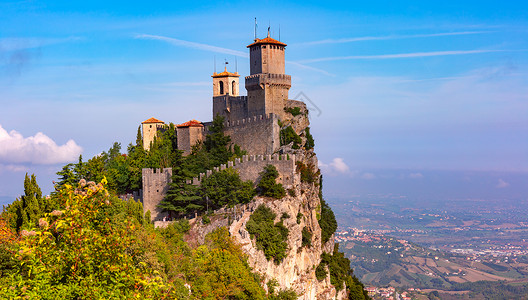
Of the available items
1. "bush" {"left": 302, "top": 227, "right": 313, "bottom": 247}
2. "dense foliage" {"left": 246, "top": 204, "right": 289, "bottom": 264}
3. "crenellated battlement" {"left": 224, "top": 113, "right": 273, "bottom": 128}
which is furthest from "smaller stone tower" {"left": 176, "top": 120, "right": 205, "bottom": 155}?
"bush" {"left": 302, "top": 227, "right": 313, "bottom": 247}

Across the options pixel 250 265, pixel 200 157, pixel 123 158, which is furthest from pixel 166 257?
pixel 123 158

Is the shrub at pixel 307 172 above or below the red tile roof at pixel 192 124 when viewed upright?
below

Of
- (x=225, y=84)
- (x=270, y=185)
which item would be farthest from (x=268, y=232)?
(x=225, y=84)

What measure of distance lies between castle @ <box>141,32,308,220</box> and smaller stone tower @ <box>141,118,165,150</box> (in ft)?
19.3

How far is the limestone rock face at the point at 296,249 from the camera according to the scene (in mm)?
46938

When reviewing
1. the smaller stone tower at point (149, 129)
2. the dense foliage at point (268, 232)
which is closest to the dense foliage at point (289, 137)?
the dense foliage at point (268, 232)

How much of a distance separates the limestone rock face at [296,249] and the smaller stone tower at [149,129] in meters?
18.8

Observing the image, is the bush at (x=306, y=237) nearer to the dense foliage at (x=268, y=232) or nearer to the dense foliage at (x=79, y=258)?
the dense foliage at (x=268, y=232)

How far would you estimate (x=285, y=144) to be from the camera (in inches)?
2210

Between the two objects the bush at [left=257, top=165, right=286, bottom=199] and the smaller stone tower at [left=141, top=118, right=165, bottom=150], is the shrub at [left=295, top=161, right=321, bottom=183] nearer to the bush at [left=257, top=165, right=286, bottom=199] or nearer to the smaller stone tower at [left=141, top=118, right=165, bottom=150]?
the bush at [left=257, top=165, right=286, bottom=199]

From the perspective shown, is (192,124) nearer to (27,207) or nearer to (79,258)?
(27,207)

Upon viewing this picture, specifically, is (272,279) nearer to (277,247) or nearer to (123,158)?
(277,247)

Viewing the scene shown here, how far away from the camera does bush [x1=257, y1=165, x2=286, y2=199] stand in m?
50.7

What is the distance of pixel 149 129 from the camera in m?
65.9
